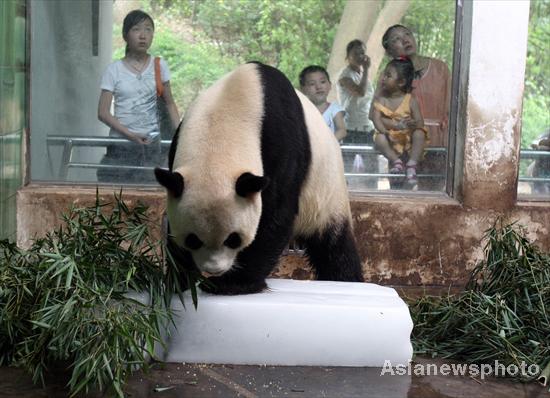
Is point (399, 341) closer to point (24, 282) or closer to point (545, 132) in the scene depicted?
point (24, 282)

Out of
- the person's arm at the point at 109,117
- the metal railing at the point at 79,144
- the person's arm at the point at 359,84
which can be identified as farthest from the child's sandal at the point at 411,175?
the person's arm at the point at 109,117

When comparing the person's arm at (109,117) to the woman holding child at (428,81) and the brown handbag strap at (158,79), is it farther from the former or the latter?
the woman holding child at (428,81)

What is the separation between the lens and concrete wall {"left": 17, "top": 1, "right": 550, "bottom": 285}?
7.46 meters

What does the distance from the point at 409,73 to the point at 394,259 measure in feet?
6.08

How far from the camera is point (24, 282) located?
4883mm

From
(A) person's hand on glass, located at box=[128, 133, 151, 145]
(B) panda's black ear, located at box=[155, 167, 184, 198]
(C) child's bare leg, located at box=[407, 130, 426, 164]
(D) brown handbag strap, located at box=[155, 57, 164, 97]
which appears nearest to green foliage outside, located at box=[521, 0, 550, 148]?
(C) child's bare leg, located at box=[407, 130, 426, 164]

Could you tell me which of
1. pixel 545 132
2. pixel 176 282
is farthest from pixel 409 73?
pixel 176 282

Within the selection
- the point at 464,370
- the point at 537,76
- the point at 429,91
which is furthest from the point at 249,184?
the point at 537,76

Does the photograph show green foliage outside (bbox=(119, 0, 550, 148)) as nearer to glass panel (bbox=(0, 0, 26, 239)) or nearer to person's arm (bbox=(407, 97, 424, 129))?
A: person's arm (bbox=(407, 97, 424, 129))

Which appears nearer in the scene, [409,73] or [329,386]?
[329,386]

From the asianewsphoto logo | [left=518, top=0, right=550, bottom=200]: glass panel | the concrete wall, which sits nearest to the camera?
the asianewsphoto logo

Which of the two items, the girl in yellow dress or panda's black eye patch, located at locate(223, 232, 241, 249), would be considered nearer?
panda's black eye patch, located at locate(223, 232, 241, 249)

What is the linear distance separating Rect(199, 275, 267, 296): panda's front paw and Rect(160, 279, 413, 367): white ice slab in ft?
0.37

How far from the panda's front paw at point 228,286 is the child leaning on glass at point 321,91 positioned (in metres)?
3.22
